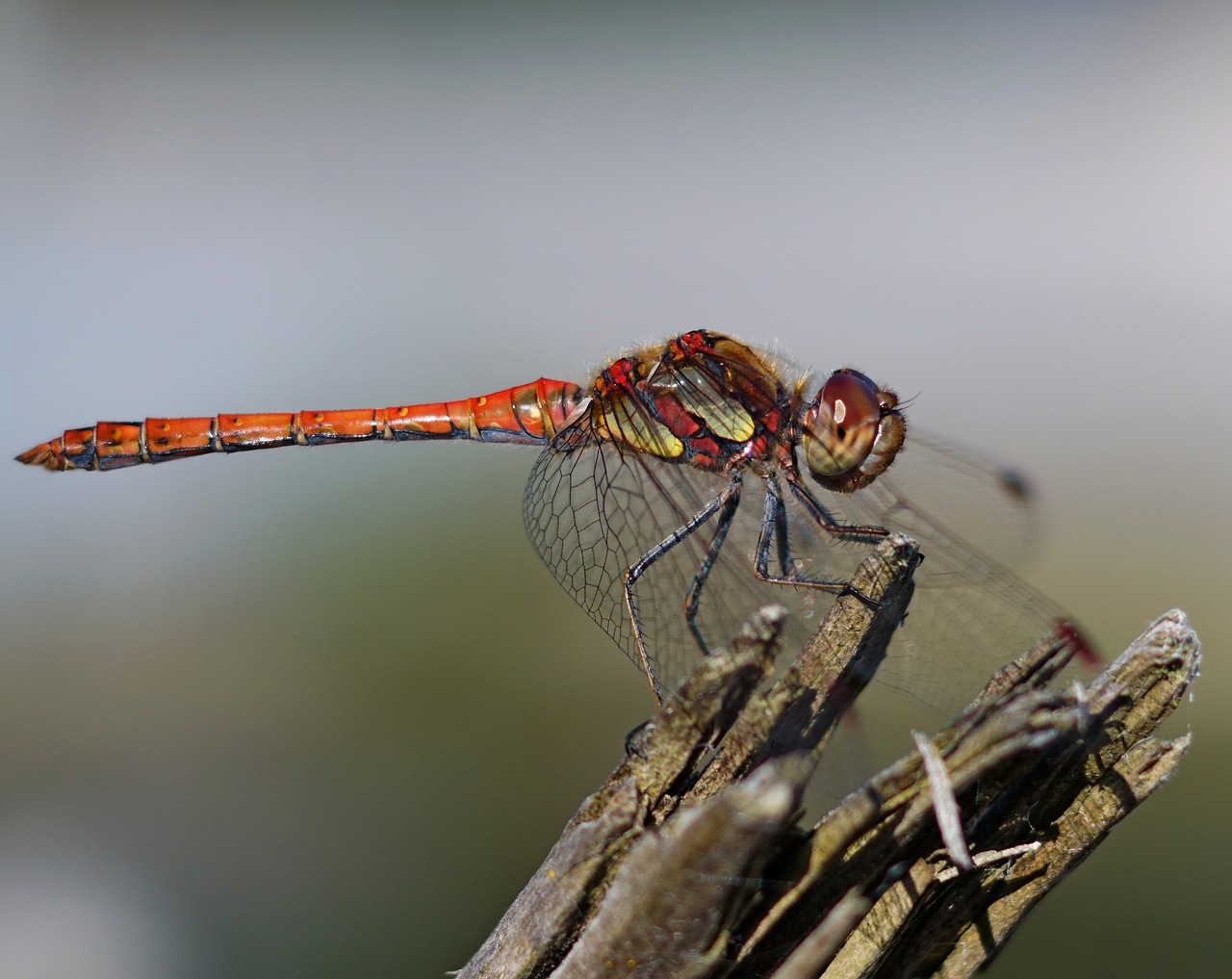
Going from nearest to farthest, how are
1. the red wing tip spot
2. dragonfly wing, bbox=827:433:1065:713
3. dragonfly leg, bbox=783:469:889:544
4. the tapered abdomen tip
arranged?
1. dragonfly wing, bbox=827:433:1065:713
2. dragonfly leg, bbox=783:469:889:544
3. the red wing tip spot
4. the tapered abdomen tip

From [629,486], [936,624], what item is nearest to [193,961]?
[629,486]

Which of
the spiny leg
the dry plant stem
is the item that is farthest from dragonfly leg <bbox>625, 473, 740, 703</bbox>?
the dry plant stem

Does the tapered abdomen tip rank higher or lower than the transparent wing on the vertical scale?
higher

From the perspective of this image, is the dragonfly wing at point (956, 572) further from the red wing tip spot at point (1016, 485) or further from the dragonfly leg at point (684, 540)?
the dragonfly leg at point (684, 540)

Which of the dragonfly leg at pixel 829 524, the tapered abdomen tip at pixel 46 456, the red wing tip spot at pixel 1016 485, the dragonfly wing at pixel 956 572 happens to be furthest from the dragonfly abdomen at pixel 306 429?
the red wing tip spot at pixel 1016 485

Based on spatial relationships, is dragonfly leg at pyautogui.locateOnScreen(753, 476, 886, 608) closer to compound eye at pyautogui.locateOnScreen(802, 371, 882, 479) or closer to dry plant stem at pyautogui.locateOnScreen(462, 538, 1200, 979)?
compound eye at pyautogui.locateOnScreen(802, 371, 882, 479)

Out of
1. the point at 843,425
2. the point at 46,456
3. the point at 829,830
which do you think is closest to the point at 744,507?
the point at 843,425

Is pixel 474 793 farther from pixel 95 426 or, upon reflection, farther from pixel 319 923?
pixel 95 426
